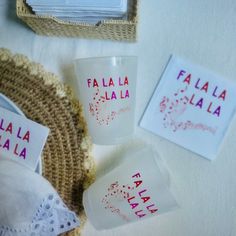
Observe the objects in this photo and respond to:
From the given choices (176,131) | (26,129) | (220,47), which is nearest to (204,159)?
(176,131)

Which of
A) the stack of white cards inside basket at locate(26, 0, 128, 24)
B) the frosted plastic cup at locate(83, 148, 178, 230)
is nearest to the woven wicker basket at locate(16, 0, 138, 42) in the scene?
the stack of white cards inside basket at locate(26, 0, 128, 24)

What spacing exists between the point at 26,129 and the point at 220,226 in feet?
1.10

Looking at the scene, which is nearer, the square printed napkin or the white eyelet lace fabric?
the white eyelet lace fabric

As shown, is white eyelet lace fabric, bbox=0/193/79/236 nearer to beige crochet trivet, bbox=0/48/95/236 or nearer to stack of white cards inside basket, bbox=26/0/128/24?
beige crochet trivet, bbox=0/48/95/236

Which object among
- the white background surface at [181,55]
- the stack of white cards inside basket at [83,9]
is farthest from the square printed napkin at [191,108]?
the stack of white cards inside basket at [83,9]

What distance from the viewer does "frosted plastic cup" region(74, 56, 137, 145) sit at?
61 centimetres

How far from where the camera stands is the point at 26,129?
2.05 ft

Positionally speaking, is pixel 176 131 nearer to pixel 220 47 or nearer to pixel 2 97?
pixel 220 47

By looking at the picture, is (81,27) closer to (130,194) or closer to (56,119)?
(56,119)

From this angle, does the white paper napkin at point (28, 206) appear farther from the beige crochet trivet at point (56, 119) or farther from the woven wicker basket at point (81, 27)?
the woven wicker basket at point (81, 27)

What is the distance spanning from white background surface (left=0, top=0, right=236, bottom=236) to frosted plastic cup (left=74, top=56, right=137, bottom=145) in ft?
0.12

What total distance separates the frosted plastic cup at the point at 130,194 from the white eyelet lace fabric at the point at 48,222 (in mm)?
51

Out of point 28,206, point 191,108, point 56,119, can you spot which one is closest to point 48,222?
point 28,206

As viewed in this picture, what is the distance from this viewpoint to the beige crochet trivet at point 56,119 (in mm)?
643
